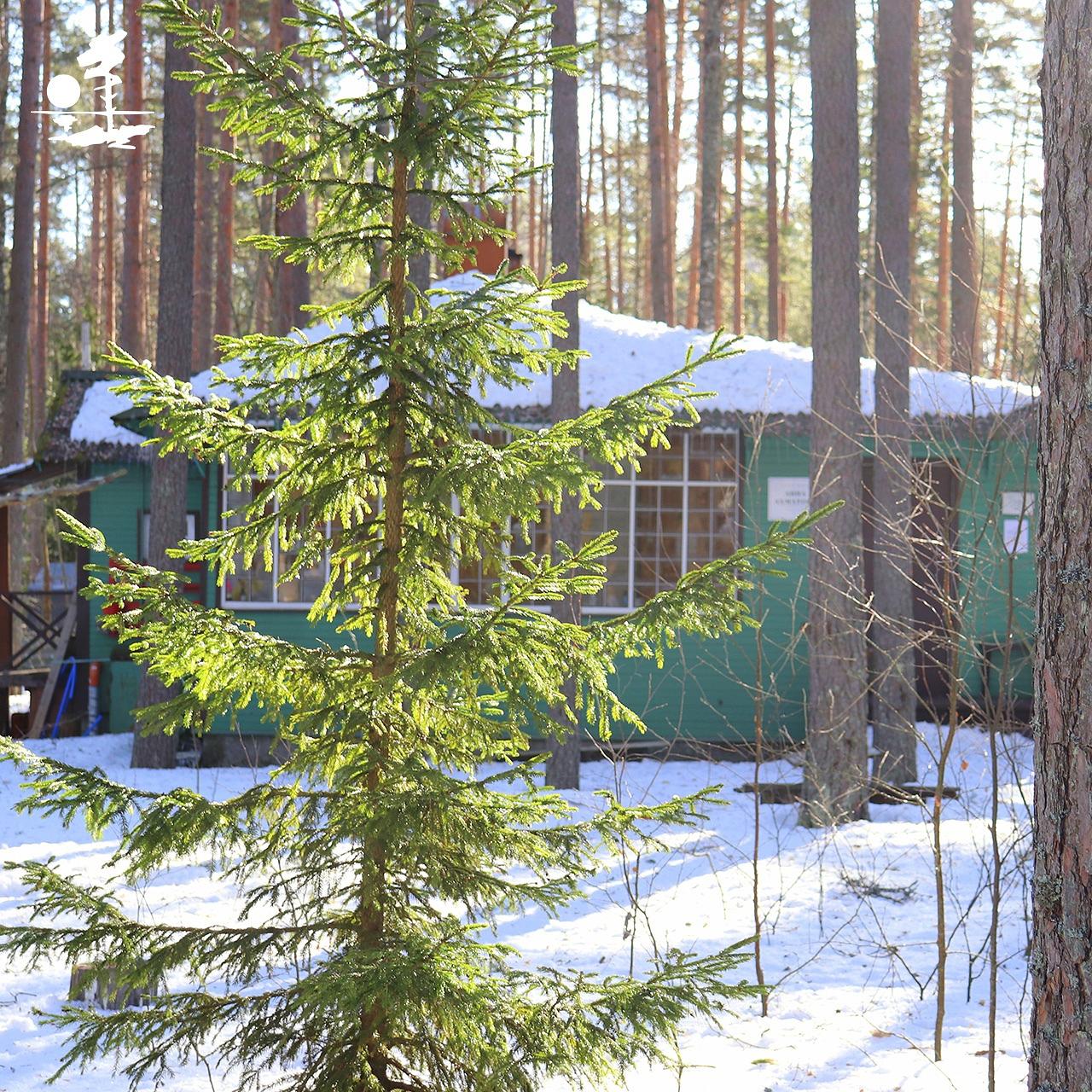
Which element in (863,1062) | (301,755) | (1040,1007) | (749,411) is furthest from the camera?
(749,411)

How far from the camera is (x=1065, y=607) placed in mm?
3312

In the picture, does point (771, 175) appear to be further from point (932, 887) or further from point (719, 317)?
point (932, 887)

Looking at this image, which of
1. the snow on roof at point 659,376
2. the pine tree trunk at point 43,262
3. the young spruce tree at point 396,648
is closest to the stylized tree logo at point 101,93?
the pine tree trunk at point 43,262

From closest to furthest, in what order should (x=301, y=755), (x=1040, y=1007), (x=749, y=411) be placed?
1. (x=1040, y=1007)
2. (x=301, y=755)
3. (x=749, y=411)

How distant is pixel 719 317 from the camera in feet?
97.9

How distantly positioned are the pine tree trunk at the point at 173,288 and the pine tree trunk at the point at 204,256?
35.9ft

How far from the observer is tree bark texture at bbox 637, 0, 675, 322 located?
71.3 feet

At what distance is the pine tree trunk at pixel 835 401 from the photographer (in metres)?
9.98

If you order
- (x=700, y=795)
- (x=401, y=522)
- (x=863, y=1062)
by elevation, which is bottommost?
(x=863, y=1062)

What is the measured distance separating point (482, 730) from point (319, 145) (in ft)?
6.15

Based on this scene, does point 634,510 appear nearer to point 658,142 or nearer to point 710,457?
point 710,457

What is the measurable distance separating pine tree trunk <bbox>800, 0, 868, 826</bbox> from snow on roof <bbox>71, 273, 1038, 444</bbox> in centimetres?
160

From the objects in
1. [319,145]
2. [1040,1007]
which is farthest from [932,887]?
[319,145]

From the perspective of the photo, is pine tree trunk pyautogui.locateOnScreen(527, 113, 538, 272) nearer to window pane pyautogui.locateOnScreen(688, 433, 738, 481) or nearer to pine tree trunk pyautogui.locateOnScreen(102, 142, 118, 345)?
pine tree trunk pyautogui.locateOnScreen(102, 142, 118, 345)
